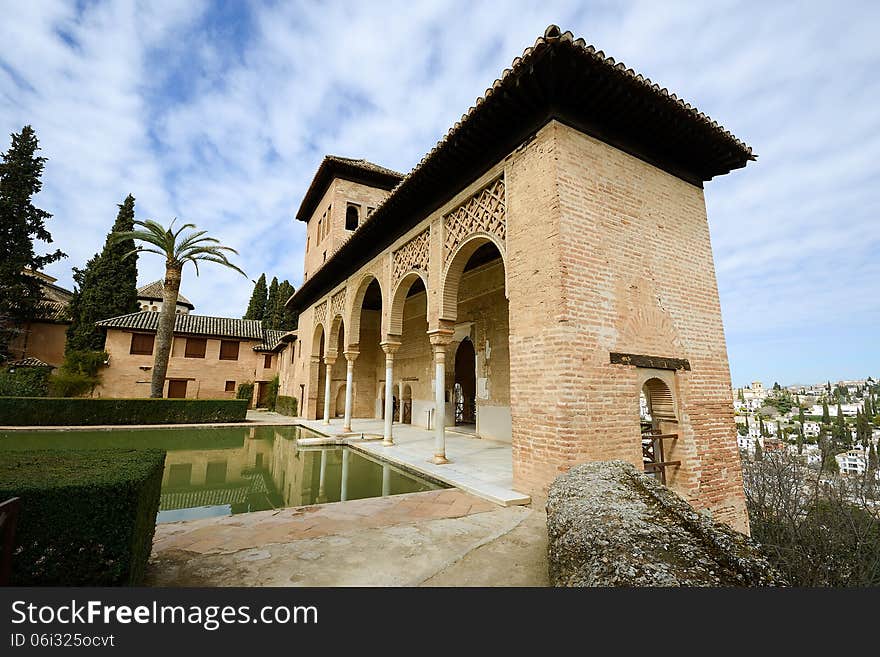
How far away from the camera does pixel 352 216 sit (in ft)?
55.3

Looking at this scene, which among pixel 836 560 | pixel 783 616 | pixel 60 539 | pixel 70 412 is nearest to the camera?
pixel 783 616

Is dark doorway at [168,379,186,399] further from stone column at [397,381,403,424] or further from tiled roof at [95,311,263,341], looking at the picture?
stone column at [397,381,403,424]

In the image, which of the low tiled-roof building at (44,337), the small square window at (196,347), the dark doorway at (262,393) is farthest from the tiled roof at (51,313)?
the dark doorway at (262,393)

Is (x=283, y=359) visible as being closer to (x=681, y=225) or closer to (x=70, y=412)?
(x=70, y=412)

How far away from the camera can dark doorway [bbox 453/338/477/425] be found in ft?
45.9

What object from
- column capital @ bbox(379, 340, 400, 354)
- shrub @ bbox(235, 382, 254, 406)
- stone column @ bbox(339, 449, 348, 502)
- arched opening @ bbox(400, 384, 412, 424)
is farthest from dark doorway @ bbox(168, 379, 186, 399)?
column capital @ bbox(379, 340, 400, 354)

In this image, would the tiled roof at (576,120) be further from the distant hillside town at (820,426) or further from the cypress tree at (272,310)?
the cypress tree at (272,310)

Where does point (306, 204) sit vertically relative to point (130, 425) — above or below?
above

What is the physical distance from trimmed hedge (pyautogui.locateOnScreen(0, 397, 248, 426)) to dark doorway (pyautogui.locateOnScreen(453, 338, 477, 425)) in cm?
891

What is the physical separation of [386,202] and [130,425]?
12.6 m

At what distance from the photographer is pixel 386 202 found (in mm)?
8477

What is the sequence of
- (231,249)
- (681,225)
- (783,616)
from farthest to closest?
(231,249)
(681,225)
(783,616)

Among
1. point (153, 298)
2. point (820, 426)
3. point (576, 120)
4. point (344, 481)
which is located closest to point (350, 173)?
point (576, 120)

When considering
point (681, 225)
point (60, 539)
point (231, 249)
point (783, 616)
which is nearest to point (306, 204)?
point (231, 249)
